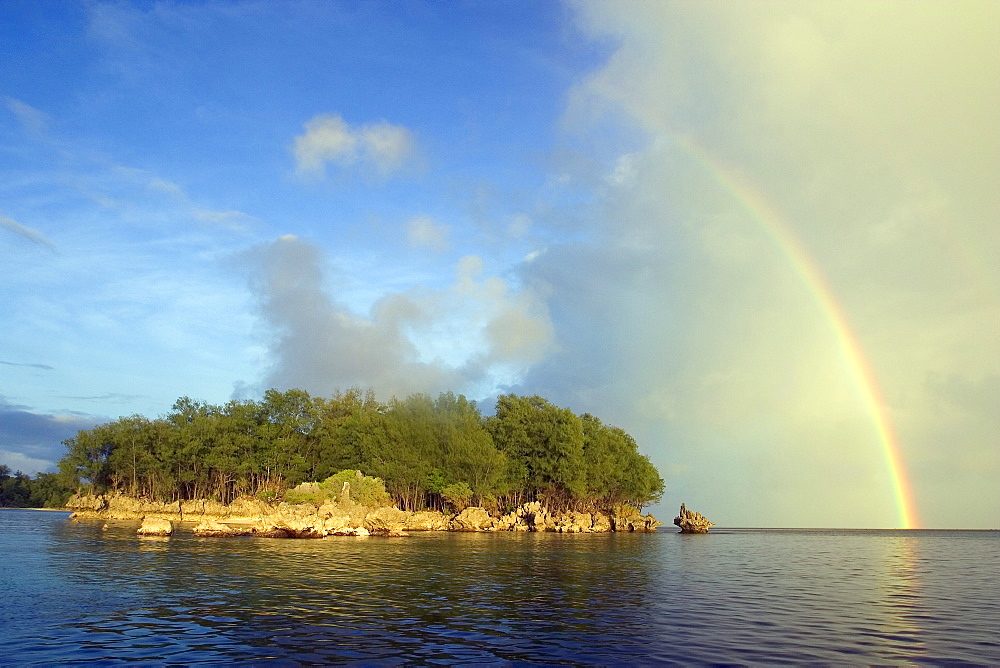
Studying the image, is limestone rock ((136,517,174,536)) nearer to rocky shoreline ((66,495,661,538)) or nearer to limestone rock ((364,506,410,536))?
rocky shoreline ((66,495,661,538))

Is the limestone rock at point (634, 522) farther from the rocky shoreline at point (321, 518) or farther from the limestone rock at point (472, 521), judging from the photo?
the limestone rock at point (472, 521)

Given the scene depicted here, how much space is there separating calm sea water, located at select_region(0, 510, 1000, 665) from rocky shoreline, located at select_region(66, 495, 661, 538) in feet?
94.9

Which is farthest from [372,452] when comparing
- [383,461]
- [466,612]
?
[466,612]

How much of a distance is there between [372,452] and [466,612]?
100 metres

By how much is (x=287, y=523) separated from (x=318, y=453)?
203ft

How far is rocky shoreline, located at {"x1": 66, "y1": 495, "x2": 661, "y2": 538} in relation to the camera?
84.2 meters

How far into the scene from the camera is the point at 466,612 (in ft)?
96.6

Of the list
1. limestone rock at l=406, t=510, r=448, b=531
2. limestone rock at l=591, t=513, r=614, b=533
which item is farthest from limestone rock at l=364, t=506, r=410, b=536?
limestone rock at l=591, t=513, r=614, b=533

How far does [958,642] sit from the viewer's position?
81.6ft

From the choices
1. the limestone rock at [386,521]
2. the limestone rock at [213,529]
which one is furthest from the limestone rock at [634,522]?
the limestone rock at [213,529]

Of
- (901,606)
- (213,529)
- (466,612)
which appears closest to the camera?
(466,612)

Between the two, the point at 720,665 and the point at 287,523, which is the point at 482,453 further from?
the point at 720,665

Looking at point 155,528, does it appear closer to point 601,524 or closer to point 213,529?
point 213,529

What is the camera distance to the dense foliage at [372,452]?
12725 centimetres
